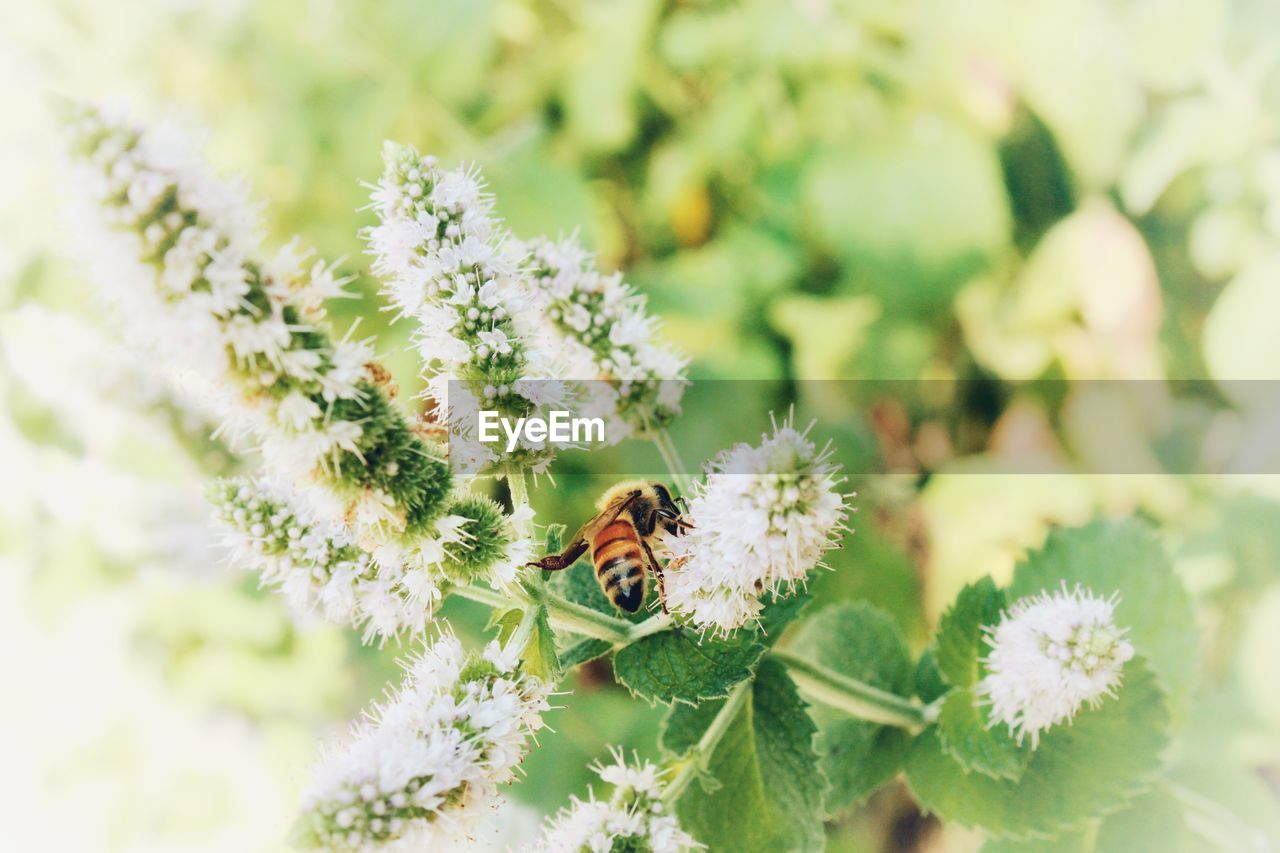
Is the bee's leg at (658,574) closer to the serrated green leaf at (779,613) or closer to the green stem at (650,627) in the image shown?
the green stem at (650,627)

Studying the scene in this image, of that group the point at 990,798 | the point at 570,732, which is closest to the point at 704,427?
the point at 570,732

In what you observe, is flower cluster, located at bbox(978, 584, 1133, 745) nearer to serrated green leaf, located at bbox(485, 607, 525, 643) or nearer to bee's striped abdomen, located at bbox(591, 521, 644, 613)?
bee's striped abdomen, located at bbox(591, 521, 644, 613)

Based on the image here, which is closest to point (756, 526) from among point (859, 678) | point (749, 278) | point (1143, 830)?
point (859, 678)

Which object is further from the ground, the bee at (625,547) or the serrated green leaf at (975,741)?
the bee at (625,547)

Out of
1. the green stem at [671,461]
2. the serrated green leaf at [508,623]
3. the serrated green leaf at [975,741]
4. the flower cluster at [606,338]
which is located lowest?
the serrated green leaf at [975,741]

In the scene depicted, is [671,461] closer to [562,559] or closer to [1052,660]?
[562,559]

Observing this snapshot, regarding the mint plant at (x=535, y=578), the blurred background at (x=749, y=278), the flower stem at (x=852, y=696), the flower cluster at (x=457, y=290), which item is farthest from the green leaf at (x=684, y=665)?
the blurred background at (x=749, y=278)
